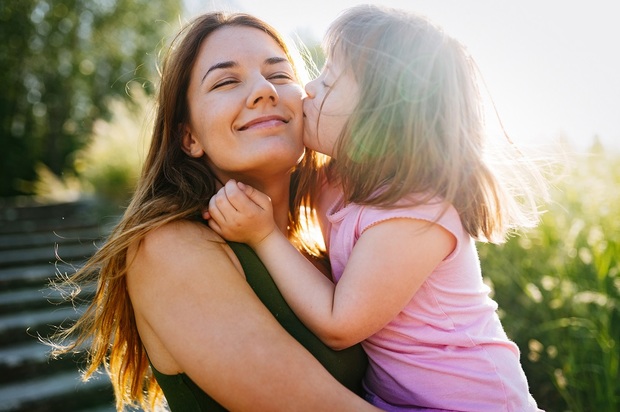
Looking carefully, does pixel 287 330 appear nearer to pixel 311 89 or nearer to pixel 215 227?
pixel 215 227

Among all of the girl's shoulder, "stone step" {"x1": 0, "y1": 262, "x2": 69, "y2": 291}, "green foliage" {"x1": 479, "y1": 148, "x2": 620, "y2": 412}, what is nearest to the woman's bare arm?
the girl's shoulder

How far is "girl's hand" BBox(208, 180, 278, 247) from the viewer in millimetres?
1891

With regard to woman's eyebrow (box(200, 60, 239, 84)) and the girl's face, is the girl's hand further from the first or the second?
woman's eyebrow (box(200, 60, 239, 84))

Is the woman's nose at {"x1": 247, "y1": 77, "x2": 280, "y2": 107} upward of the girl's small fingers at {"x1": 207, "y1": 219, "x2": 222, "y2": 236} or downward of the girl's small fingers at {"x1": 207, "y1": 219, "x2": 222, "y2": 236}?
upward

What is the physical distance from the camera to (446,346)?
1.87 metres

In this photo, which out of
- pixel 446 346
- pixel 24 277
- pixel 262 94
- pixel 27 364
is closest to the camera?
pixel 446 346

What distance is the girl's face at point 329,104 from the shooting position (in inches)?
81.9

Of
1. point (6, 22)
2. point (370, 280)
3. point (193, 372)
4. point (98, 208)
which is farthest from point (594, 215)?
point (6, 22)

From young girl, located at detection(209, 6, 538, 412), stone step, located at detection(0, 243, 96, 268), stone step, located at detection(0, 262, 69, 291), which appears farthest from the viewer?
stone step, located at detection(0, 243, 96, 268)

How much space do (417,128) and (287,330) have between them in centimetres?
74

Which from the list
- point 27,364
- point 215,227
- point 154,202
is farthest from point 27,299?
point 215,227

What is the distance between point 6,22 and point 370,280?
20.3 m

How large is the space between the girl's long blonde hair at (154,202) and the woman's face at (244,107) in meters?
0.05

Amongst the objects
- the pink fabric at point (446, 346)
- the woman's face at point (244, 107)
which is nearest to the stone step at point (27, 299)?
the woman's face at point (244, 107)
